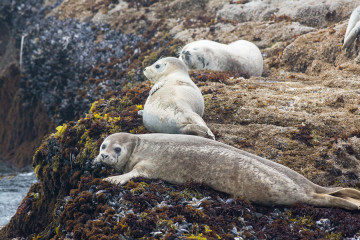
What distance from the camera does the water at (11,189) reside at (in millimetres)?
9953

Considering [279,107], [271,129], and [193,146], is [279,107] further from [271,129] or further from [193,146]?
[193,146]

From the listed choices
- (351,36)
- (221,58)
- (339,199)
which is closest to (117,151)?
(339,199)

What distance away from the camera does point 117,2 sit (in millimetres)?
17094

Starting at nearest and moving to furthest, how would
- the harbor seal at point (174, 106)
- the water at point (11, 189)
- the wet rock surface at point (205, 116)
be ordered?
1. the wet rock surface at point (205, 116)
2. the harbor seal at point (174, 106)
3. the water at point (11, 189)

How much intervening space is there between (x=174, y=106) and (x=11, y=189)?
618 cm

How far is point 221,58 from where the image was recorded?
12.0 meters

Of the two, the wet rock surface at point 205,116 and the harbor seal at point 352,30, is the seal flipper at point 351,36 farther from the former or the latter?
the wet rock surface at point 205,116

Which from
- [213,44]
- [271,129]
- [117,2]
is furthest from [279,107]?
[117,2]

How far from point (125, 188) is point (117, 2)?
1261cm

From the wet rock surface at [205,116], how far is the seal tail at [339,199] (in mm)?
119

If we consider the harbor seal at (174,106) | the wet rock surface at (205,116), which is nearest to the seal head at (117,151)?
the wet rock surface at (205,116)

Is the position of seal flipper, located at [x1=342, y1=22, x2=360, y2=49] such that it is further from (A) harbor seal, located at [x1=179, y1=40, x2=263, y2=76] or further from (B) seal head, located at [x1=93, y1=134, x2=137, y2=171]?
(B) seal head, located at [x1=93, y1=134, x2=137, y2=171]

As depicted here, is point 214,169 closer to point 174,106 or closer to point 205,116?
point 174,106

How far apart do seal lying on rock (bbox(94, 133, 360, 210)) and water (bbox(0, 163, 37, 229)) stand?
173 inches
